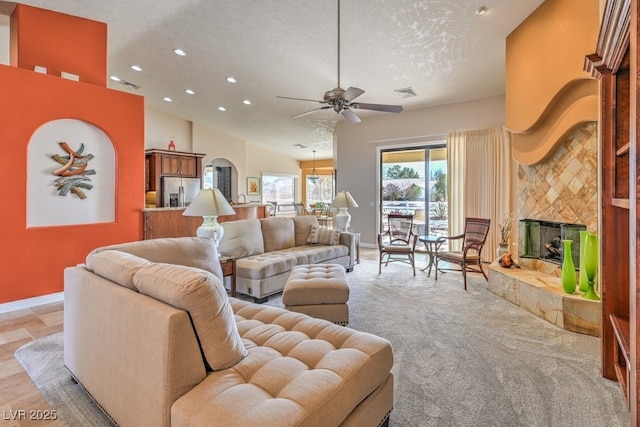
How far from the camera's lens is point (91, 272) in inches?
77.7

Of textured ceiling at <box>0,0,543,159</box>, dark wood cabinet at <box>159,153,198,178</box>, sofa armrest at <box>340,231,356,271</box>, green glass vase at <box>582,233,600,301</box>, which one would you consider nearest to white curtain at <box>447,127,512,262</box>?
textured ceiling at <box>0,0,543,159</box>

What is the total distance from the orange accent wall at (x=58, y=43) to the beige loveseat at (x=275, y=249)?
3148 mm

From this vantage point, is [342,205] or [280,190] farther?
[280,190]

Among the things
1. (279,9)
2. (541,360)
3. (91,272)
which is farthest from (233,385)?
(279,9)

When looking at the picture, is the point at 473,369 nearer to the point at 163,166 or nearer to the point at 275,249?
the point at 275,249

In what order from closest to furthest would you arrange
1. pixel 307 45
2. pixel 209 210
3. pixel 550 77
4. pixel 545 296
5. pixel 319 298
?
1. pixel 319 298
2. pixel 545 296
3. pixel 550 77
4. pixel 209 210
5. pixel 307 45

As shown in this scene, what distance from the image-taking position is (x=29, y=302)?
12.5ft

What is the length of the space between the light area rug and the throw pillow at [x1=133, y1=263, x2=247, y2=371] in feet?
3.27

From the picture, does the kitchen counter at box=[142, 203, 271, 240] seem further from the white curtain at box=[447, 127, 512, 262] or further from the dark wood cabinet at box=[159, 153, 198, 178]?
the white curtain at box=[447, 127, 512, 262]

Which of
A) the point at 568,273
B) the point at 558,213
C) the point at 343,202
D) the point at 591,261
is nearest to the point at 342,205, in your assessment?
the point at 343,202

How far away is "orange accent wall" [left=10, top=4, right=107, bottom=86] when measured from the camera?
4148 millimetres

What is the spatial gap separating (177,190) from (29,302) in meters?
5.34

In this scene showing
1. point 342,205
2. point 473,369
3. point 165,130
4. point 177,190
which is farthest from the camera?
point 165,130

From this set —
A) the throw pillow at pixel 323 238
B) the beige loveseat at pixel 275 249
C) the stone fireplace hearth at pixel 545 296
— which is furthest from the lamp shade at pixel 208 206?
the stone fireplace hearth at pixel 545 296
